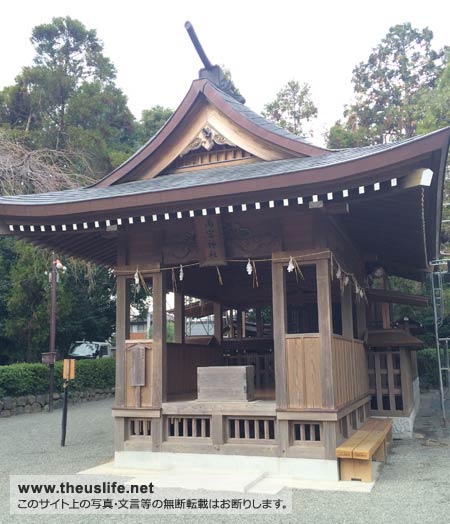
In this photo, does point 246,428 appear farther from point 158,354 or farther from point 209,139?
point 209,139

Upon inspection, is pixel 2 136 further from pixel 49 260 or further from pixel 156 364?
pixel 156 364

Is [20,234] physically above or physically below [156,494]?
above

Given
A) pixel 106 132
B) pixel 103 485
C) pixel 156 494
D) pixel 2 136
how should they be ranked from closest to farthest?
pixel 156 494 < pixel 103 485 < pixel 2 136 < pixel 106 132

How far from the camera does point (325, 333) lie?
6.83 m

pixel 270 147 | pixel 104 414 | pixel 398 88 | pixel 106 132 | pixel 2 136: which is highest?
pixel 398 88

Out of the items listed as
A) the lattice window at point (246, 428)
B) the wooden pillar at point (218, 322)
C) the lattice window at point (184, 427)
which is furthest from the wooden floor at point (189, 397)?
the wooden pillar at point (218, 322)

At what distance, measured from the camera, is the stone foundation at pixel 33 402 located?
1554 centimetres

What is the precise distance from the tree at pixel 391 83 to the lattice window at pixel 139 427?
76.2ft

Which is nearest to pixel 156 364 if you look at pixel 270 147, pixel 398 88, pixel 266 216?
pixel 266 216

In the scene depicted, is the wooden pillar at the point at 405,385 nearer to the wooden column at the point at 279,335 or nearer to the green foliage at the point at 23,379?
the wooden column at the point at 279,335

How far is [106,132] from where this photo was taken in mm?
25328

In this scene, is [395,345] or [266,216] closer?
[266,216]

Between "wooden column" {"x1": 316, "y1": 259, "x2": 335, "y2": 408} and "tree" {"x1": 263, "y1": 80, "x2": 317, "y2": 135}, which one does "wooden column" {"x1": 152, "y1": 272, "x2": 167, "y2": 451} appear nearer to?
"wooden column" {"x1": 316, "y1": 259, "x2": 335, "y2": 408}

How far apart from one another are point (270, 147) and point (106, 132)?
744 inches
